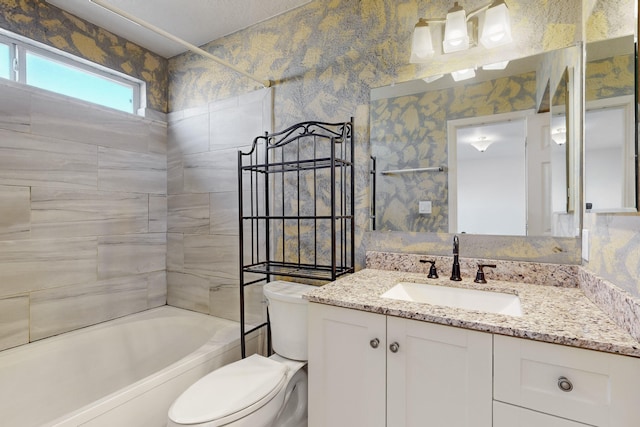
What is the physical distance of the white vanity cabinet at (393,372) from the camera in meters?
0.96

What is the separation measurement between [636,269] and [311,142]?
1.54 metres

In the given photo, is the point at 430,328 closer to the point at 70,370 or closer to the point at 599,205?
the point at 599,205

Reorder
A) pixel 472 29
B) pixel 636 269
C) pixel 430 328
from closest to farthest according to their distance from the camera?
pixel 636 269 < pixel 430 328 < pixel 472 29

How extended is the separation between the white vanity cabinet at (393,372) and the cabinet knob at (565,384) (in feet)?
0.54

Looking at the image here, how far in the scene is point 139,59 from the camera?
2.47 metres

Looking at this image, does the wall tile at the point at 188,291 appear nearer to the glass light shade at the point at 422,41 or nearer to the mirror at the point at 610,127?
the glass light shade at the point at 422,41

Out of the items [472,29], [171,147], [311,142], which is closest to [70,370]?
[171,147]

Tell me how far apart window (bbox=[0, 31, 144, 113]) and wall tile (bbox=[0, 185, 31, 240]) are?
0.66 meters

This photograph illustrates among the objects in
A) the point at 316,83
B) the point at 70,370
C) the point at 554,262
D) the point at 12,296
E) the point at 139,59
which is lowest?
the point at 70,370

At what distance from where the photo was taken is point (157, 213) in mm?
2572

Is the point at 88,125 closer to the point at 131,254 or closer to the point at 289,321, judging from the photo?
the point at 131,254

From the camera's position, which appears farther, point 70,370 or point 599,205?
point 70,370

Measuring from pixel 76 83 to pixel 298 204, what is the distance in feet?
5.81

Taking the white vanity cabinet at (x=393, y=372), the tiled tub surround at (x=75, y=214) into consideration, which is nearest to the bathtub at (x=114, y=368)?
the tiled tub surround at (x=75, y=214)
